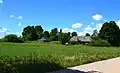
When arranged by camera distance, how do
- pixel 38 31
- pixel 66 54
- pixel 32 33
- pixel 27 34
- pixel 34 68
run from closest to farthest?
pixel 34 68
pixel 66 54
pixel 27 34
pixel 32 33
pixel 38 31

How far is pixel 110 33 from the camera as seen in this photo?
97.4 meters

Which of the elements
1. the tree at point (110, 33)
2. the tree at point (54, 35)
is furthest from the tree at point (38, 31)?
the tree at point (110, 33)

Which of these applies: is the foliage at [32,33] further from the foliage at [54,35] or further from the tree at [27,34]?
the foliage at [54,35]

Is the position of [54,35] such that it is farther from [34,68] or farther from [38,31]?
[34,68]

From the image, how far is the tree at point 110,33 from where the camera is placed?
93312 mm

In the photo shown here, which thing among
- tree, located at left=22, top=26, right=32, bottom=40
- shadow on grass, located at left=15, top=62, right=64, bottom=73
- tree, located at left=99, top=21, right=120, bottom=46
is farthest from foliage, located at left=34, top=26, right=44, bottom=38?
shadow on grass, located at left=15, top=62, right=64, bottom=73

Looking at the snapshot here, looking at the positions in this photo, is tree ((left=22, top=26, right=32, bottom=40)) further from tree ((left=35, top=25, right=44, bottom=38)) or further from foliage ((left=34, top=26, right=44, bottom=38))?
foliage ((left=34, top=26, right=44, bottom=38))

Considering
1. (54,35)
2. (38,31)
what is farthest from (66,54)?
(38,31)

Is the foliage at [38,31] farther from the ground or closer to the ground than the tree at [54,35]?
farther from the ground

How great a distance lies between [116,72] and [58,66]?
3339 mm

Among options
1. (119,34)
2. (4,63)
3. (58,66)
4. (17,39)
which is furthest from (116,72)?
(119,34)

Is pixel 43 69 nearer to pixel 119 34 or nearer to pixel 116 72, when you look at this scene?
pixel 116 72

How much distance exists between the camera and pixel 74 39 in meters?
110

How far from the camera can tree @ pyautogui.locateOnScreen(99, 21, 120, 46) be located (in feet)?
306
